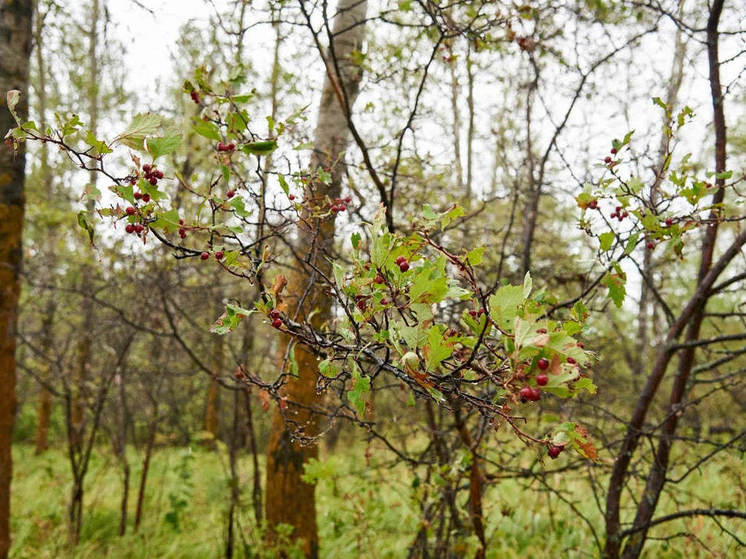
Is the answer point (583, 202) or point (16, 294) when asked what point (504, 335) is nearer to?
point (583, 202)

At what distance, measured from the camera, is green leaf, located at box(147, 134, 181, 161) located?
0.87 m

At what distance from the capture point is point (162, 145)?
88 cm

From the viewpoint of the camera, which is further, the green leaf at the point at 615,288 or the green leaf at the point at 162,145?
the green leaf at the point at 615,288

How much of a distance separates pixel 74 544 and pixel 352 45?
441 cm

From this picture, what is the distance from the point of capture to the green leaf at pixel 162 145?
87 centimetres

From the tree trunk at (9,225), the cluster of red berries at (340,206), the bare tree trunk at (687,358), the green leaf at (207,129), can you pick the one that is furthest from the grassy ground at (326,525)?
the green leaf at (207,129)

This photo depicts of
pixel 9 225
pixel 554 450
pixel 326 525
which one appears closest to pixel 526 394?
pixel 554 450

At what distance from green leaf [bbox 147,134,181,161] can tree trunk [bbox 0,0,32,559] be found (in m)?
2.63

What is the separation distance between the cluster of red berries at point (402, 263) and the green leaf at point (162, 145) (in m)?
0.48

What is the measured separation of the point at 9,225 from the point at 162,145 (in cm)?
277

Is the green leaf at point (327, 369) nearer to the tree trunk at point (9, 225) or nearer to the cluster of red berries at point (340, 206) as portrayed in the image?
the cluster of red berries at point (340, 206)

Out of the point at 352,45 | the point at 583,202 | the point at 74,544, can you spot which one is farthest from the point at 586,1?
the point at 74,544

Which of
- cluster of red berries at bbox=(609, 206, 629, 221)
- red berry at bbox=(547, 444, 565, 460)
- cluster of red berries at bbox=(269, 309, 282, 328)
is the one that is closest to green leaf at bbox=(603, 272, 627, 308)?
cluster of red berries at bbox=(609, 206, 629, 221)

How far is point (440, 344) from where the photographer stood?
29.4 inches
